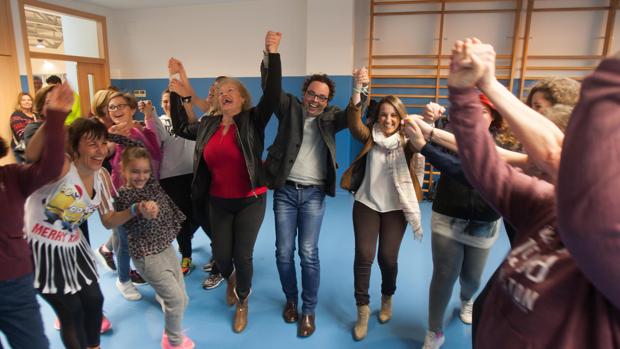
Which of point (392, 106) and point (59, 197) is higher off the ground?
point (392, 106)

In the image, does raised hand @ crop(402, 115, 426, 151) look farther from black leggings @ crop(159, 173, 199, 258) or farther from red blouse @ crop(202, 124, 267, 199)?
black leggings @ crop(159, 173, 199, 258)

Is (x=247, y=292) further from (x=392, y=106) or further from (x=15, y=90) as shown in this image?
(x=15, y=90)

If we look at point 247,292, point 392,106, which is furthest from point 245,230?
point 392,106

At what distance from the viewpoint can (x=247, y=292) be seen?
2.36m

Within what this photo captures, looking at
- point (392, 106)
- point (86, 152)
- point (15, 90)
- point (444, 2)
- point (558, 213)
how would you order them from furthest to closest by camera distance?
point (15, 90) → point (444, 2) → point (392, 106) → point (86, 152) → point (558, 213)

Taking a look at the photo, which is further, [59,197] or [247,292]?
[247,292]

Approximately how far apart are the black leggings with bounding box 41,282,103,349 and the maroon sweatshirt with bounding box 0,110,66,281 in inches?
11.3

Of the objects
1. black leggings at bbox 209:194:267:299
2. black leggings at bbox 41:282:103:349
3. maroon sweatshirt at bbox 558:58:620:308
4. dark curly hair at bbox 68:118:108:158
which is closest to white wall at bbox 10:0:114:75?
dark curly hair at bbox 68:118:108:158

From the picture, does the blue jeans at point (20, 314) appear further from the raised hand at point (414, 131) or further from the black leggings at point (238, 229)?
the raised hand at point (414, 131)

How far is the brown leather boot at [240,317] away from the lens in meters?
2.28

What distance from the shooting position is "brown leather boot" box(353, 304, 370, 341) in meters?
2.20

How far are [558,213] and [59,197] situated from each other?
176 centimetres

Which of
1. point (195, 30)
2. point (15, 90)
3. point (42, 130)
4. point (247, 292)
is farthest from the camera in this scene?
point (195, 30)

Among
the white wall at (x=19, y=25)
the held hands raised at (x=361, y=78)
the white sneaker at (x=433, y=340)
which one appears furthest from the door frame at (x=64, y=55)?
the white sneaker at (x=433, y=340)
